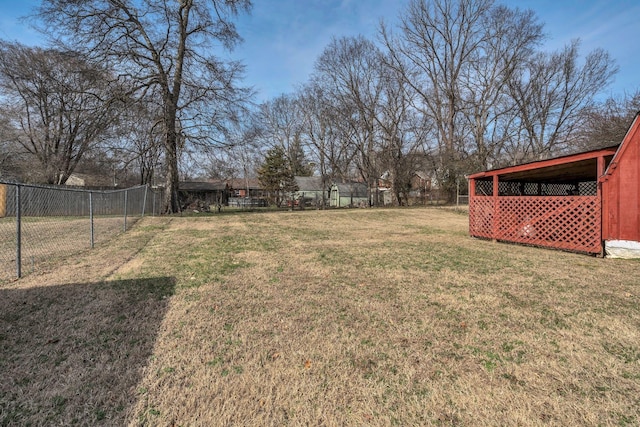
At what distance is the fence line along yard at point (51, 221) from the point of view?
548 centimetres

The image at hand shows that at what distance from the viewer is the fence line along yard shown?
216 inches

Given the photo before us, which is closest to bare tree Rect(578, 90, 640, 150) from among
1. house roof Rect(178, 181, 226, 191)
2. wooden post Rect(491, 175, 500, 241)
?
wooden post Rect(491, 175, 500, 241)

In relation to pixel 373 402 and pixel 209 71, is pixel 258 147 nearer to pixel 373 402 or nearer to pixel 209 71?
pixel 209 71

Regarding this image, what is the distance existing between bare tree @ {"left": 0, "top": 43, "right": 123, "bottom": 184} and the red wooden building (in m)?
16.7

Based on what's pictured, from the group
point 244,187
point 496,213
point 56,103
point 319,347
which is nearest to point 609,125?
point 496,213

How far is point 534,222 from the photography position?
7953mm

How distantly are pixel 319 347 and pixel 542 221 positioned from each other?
7528mm

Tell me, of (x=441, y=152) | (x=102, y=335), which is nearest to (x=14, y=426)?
(x=102, y=335)

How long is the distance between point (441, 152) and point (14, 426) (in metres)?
32.5

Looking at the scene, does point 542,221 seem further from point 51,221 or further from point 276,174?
point 276,174

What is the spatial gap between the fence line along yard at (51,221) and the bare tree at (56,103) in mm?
4084

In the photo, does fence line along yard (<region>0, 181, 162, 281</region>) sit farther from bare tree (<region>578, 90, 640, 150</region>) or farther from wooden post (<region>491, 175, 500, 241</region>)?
bare tree (<region>578, 90, 640, 150</region>)

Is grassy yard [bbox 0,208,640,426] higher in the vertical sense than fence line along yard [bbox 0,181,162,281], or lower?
lower

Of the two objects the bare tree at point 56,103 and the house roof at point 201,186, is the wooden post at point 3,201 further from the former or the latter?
the house roof at point 201,186
